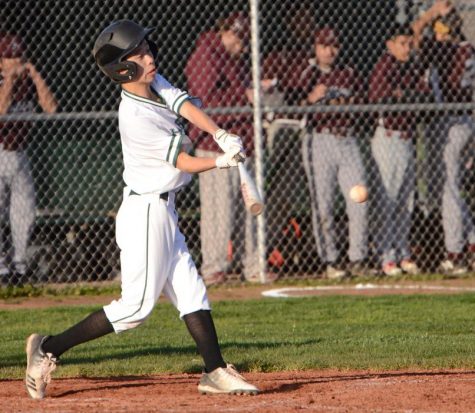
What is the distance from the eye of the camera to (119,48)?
5.81 m

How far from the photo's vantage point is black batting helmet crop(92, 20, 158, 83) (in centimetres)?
580

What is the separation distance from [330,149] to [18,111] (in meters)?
2.86

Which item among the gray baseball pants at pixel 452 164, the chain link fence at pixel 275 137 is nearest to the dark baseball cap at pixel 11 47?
the chain link fence at pixel 275 137

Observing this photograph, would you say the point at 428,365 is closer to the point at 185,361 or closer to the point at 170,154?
the point at 185,361

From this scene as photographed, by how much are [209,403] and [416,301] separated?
481 centimetres

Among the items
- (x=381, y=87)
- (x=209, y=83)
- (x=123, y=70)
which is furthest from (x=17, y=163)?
(x=123, y=70)

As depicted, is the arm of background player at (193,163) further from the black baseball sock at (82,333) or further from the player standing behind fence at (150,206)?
the black baseball sock at (82,333)

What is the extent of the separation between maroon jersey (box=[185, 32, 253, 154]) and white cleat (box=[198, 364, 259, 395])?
5.38m

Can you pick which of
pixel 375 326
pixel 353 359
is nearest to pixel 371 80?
pixel 375 326

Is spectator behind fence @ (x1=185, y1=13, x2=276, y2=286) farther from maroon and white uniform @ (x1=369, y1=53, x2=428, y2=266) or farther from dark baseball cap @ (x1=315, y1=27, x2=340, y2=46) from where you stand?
maroon and white uniform @ (x1=369, y1=53, x2=428, y2=266)

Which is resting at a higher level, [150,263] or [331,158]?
[150,263]

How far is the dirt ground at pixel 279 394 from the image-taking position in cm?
546

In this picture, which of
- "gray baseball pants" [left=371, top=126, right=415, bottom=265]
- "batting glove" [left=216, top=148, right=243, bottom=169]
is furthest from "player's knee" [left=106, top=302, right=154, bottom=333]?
"gray baseball pants" [left=371, top=126, right=415, bottom=265]

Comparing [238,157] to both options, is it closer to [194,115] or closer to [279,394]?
[194,115]
